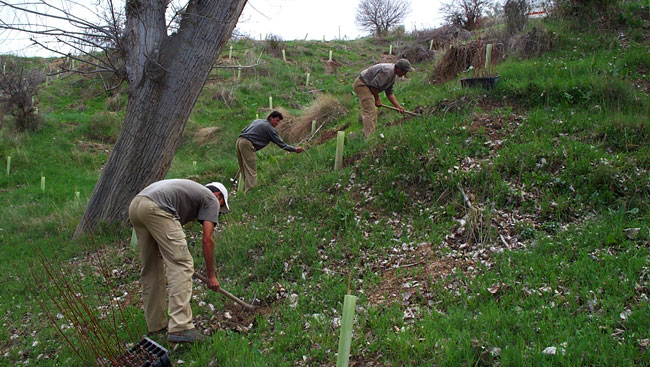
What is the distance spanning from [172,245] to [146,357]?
1079mm

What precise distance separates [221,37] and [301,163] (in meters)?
2.87

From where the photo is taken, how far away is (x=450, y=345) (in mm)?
3543

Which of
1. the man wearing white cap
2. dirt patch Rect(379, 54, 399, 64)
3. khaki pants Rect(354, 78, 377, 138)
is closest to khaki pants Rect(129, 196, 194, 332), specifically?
the man wearing white cap

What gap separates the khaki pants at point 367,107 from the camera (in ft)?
30.4

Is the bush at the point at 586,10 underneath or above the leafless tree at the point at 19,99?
above

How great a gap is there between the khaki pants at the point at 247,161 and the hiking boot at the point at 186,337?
526 cm

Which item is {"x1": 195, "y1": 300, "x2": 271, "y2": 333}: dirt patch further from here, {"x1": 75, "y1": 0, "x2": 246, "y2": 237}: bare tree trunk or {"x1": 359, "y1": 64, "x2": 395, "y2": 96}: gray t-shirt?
{"x1": 359, "y1": 64, "x2": 395, "y2": 96}: gray t-shirt

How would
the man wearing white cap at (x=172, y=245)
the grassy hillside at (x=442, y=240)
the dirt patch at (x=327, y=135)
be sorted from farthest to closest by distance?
the dirt patch at (x=327, y=135) < the man wearing white cap at (x=172, y=245) < the grassy hillside at (x=442, y=240)

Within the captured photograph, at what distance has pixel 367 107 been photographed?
9.44 metres

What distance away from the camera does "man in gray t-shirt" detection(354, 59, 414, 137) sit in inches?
361

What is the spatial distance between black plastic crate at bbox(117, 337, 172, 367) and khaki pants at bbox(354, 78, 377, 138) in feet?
20.6

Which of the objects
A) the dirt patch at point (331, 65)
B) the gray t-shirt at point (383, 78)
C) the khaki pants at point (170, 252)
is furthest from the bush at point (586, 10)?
the dirt patch at point (331, 65)

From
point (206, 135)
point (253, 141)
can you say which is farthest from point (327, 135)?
point (206, 135)

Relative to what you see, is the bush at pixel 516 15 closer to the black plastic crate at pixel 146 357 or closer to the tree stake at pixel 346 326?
the tree stake at pixel 346 326
